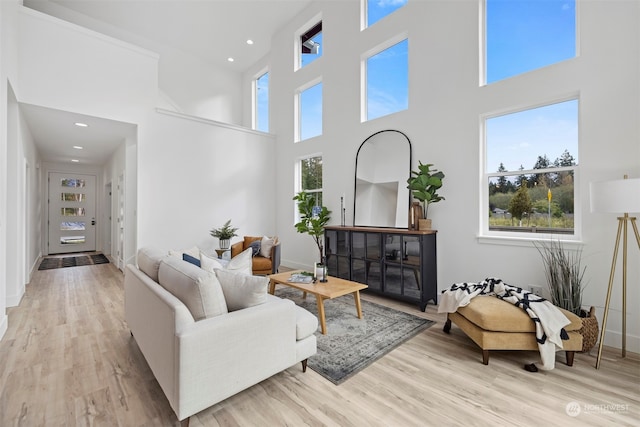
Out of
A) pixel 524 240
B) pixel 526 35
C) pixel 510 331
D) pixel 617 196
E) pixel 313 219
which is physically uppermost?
pixel 526 35

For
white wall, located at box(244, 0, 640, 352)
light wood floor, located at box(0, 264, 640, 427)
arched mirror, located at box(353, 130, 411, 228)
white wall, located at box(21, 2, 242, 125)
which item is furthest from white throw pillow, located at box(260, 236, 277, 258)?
white wall, located at box(21, 2, 242, 125)

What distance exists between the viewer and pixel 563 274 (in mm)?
2576

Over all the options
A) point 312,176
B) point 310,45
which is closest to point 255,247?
point 312,176

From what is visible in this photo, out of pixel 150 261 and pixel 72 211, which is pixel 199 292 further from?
pixel 72 211

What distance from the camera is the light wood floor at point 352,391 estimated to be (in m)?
1.64

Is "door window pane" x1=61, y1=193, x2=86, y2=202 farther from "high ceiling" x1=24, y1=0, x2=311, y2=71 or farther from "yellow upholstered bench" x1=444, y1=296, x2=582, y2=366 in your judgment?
"yellow upholstered bench" x1=444, y1=296, x2=582, y2=366

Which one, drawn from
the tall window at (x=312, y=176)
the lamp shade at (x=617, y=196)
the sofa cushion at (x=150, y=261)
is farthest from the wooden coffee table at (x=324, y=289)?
the tall window at (x=312, y=176)

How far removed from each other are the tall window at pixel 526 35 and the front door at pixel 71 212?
9.87m

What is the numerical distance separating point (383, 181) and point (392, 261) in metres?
1.29

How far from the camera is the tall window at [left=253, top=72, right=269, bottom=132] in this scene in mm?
7273

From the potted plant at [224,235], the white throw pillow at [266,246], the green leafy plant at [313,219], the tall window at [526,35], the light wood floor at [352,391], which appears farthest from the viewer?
the potted plant at [224,235]

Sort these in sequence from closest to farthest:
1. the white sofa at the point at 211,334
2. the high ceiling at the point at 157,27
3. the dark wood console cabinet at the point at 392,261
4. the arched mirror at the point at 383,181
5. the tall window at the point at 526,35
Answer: the white sofa at the point at 211,334 → the tall window at the point at 526,35 → the dark wood console cabinet at the point at 392,261 → the arched mirror at the point at 383,181 → the high ceiling at the point at 157,27

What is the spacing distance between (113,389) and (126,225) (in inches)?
156

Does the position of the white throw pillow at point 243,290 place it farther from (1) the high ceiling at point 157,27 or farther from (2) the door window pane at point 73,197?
(2) the door window pane at point 73,197
